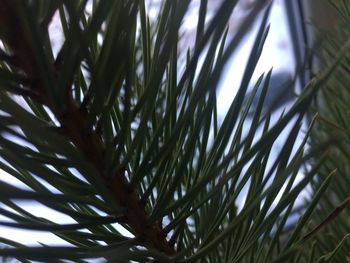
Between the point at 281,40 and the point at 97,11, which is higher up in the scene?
the point at 281,40

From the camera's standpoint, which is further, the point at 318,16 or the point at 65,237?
the point at 318,16

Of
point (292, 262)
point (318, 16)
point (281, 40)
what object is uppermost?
point (281, 40)

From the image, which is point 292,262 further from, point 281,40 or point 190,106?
point 281,40

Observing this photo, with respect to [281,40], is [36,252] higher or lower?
lower

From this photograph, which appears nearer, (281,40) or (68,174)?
(68,174)

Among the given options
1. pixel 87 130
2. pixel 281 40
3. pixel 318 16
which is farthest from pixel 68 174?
pixel 281 40

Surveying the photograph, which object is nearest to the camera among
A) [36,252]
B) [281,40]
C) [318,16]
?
[36,252]

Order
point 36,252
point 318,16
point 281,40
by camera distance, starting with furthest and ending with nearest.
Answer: point 281,40 < point 318,16 < point 36,252

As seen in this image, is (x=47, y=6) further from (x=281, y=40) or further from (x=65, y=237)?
(x=281, y=40)

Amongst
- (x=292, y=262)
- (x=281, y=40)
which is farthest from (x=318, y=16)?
(x=292, y=262)
